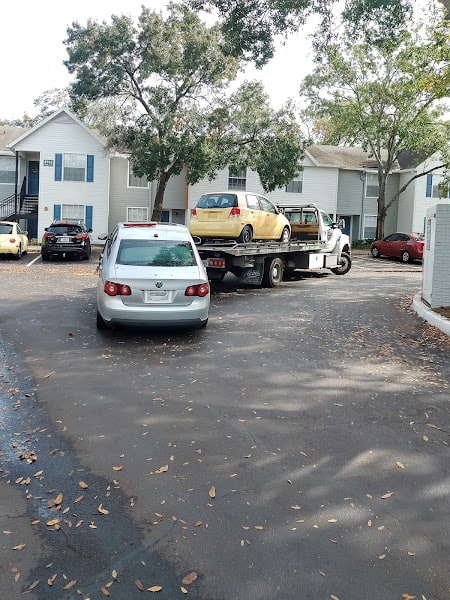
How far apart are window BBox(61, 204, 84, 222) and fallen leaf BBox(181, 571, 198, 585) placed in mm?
34255

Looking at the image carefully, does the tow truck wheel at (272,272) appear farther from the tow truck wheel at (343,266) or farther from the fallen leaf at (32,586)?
the fallen leaf at (32,586)

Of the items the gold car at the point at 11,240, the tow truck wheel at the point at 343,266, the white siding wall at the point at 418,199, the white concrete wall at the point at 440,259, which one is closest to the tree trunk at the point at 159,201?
the gold car at the point at 11,240

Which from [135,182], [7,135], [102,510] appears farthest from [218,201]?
[7,135]

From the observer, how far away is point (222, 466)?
495 cm

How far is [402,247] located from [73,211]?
18.6 m

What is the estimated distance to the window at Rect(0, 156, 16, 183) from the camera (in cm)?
3884

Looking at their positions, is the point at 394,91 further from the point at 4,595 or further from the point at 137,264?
the point at 4,595

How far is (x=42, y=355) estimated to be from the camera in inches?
342

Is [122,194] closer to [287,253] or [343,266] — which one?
[343,266]

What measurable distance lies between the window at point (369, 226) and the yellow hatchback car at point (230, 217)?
2716 centimetres

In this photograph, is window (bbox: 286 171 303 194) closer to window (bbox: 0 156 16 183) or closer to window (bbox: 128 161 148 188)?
window (bbox: 128 161 148 188)

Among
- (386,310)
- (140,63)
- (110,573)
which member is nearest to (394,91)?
(140,63)

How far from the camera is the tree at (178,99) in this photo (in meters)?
31.5

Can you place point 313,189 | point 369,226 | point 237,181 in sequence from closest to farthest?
point 237,181, point 313,189, point 369,226
